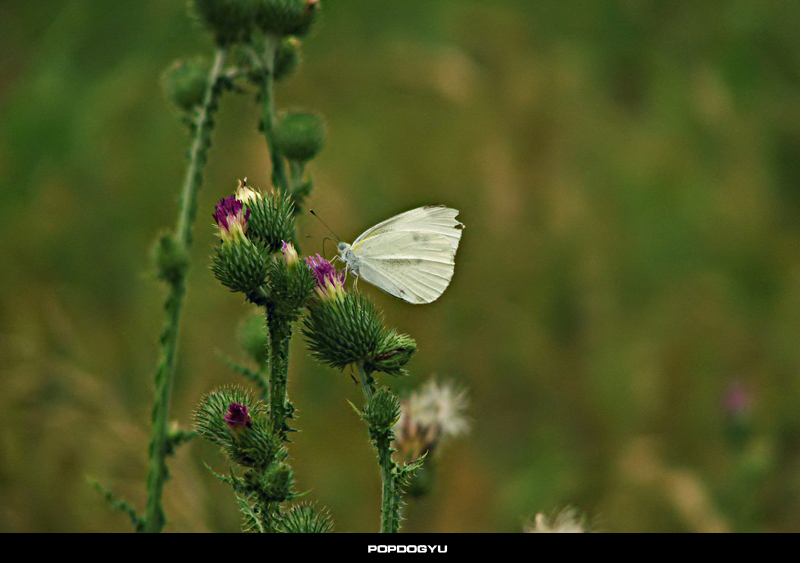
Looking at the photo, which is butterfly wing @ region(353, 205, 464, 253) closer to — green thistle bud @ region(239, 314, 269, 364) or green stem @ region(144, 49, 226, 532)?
green thistle bud @ region(239, 314, 269, 364)

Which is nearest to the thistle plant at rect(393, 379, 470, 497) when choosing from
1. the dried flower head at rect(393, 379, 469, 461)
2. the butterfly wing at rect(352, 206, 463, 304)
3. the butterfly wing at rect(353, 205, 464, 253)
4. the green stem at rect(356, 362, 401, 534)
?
the dried flower head at rect(393, 379, 469, 461)

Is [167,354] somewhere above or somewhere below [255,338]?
below


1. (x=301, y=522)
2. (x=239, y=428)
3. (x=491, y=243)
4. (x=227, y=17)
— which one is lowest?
(x=301, y=522)

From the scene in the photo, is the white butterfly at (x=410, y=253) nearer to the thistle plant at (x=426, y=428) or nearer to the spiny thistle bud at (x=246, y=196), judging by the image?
the thistle plant at (x=426, y=428)

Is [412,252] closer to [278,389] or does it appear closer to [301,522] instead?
[278,389]

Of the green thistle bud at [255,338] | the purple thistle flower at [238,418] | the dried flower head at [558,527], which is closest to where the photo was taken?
the dried flower head at [558,527]

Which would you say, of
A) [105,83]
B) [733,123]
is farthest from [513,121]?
[105,83]

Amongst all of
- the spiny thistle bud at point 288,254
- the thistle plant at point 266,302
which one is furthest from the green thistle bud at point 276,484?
the spiny thistle bud at point 288,254

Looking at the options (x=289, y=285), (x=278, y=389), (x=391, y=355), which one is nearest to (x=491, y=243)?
(x=391, y=355)
